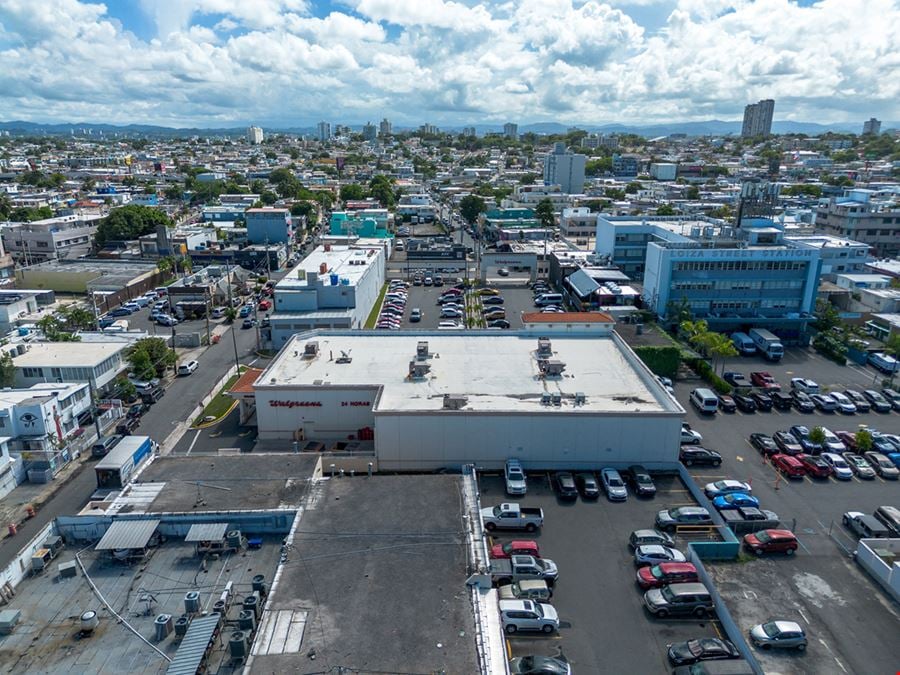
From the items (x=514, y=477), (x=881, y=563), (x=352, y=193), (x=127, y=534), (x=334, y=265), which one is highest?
(x=352, y=193)

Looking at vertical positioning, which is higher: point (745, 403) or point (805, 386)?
point (805, 386)

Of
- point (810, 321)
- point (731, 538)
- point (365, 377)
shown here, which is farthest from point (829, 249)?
point (365, 377)

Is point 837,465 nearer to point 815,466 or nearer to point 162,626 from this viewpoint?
point 815,466

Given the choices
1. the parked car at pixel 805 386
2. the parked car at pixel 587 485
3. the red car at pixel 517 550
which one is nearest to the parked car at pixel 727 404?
the parked car at pixel 805 386

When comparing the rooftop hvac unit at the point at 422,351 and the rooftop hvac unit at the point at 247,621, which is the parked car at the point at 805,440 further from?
the rooftop hvac unit at the point at 247,621

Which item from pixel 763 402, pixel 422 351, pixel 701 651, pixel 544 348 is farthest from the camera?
pixel 763 402

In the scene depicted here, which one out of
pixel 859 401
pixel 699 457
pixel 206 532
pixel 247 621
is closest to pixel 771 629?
pixel 699 457

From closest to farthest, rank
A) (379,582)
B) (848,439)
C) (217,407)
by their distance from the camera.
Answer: (379,582)
(848,439)
(217,407)
